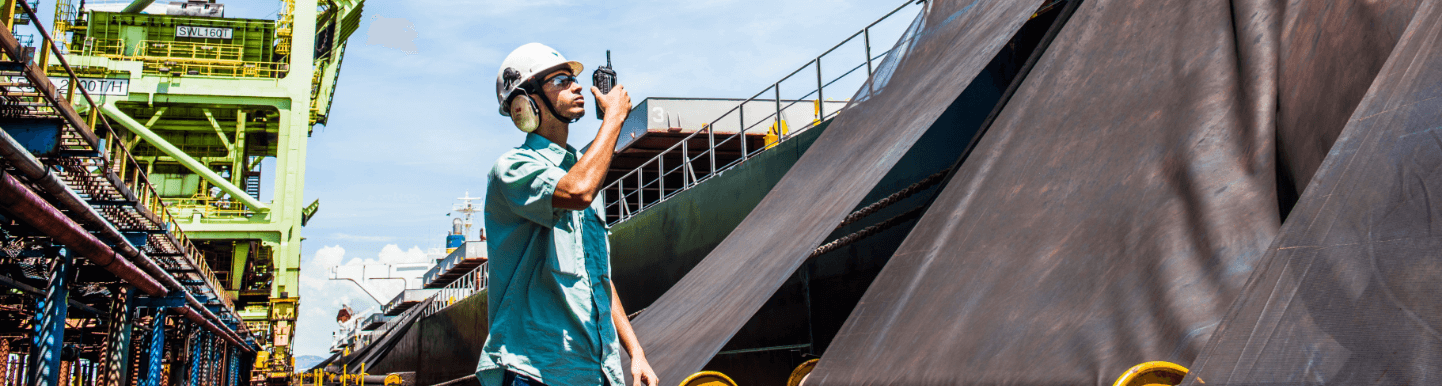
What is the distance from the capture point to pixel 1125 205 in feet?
10.2

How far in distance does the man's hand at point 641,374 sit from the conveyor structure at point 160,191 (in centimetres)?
567

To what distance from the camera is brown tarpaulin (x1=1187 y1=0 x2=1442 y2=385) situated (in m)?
1.70

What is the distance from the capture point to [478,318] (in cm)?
2180

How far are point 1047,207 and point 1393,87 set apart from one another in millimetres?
1340

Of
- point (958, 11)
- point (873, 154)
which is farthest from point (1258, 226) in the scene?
point (958, 11)

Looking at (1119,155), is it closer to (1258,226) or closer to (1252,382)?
(1258,226)

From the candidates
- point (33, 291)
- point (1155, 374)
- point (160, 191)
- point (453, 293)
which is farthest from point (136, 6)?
point (1155, 374)

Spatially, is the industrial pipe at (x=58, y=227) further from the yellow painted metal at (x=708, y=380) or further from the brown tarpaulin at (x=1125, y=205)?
the brown tarpaulin at (x=1125, y=205)

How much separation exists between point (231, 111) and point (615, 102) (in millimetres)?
33908

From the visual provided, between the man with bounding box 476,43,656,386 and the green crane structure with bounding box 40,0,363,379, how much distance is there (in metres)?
27.4

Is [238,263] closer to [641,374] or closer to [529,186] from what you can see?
[641,374]

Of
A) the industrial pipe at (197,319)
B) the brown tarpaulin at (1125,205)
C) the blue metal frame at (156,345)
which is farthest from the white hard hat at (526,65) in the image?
the industrial pipe at (197,319)

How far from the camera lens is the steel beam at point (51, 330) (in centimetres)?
885

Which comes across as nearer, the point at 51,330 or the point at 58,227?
the point at 58,227
